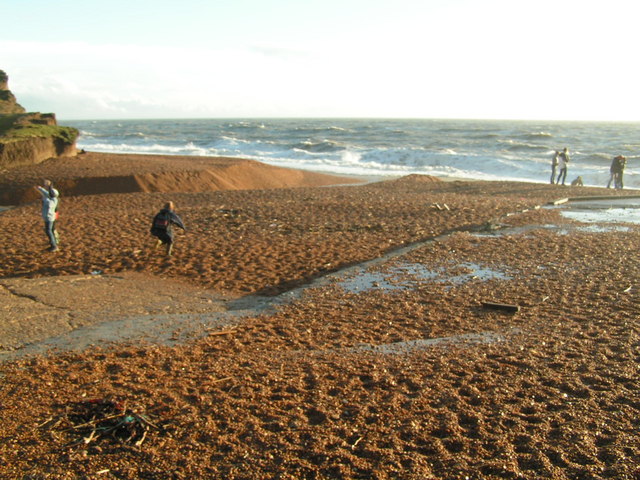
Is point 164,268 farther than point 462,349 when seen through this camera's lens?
Yes

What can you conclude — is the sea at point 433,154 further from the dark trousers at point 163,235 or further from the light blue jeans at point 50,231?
the light blue jeans at point 50,231

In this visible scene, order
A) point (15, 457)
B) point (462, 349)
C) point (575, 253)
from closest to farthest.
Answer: point (15, 457)
point (462, 349)
point (575, 253)

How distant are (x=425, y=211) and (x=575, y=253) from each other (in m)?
5.27

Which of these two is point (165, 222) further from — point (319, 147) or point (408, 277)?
point (319, 147)

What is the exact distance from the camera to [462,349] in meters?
6.02

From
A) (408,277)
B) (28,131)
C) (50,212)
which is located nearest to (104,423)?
(408,277)

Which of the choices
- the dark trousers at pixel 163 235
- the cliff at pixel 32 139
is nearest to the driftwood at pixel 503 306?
the dark trousers at pixel 163 235

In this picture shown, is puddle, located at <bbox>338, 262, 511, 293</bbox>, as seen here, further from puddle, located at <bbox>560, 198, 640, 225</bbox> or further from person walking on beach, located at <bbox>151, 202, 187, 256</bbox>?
puddle, located at <bbox>560, 198, 640, 225</bbox>

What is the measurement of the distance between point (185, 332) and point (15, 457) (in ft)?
9.25

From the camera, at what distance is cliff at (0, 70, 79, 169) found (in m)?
21.7

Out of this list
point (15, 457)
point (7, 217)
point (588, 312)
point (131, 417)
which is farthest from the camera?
point (7, 217)

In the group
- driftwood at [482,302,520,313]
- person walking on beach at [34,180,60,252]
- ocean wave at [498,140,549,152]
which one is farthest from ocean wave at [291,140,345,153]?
driftwood at [482,302,520,313]

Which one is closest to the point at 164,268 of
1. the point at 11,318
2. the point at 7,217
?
the point at 11,318

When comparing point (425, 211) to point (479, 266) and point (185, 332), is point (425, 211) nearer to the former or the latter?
point (479, 266)
